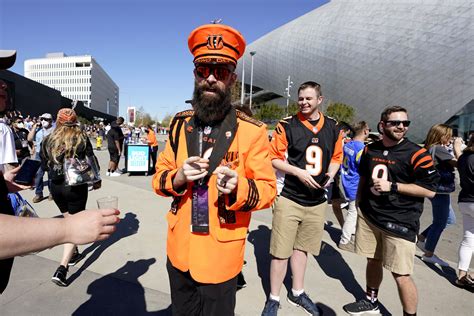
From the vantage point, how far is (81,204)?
3.47 m

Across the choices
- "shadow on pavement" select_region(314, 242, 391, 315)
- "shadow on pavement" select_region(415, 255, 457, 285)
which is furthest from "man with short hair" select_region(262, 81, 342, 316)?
"shadow on pavement" select_region(415, 255, 457, 285)

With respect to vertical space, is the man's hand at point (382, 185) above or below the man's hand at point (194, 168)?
below

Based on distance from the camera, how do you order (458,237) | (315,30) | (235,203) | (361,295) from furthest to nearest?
1. (315,30)
2. (458,237)
3. (361,295)
4. (235,203)

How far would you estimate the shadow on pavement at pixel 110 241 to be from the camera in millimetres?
3479

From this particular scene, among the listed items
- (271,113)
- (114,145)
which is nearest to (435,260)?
(114,145)

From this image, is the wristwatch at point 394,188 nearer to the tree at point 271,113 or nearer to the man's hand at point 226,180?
the man's hand at point 226,180

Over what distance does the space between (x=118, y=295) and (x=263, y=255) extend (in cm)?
198

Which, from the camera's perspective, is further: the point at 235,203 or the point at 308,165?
the point at 308,165

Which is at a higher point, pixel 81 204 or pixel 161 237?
pixel 81 204

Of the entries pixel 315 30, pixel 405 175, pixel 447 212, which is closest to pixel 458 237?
pixel 447 212

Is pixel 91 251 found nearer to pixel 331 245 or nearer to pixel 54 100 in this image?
pixel 331 245

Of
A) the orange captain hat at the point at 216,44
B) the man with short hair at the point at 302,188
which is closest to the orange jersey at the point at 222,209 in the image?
the orange captain hat at the point at 216,44

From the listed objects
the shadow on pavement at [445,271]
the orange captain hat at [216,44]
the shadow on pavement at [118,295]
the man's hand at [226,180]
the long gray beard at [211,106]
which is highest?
the orange captain hat at [216,44]

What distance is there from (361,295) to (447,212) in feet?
6.72
